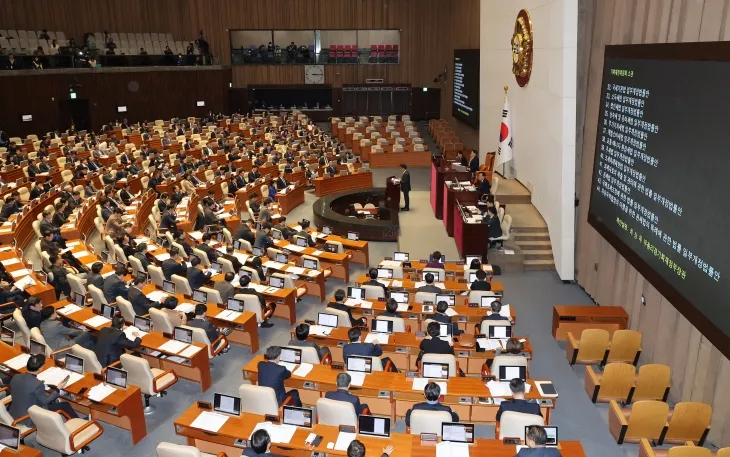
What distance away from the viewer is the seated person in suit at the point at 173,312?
10.5m

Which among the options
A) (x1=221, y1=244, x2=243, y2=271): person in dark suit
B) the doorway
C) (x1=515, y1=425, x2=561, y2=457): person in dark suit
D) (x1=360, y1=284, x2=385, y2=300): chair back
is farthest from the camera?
the doorway

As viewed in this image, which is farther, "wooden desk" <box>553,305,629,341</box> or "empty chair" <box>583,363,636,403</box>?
"wooden desk" <box>553,305,629,341</box>

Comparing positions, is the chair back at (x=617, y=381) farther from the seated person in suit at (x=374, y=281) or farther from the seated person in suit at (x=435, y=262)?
the seated person in suit at (x=435, y=262)

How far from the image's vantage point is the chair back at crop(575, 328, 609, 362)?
395 inches

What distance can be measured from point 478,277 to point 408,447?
18.7 feet

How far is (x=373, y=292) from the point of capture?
1179 cm

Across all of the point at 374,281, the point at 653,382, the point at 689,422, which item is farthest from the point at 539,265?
the point at 689,422

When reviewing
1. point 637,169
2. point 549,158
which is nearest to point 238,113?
point 549,158

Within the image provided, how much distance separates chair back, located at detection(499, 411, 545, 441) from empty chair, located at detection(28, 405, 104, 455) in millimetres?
5309

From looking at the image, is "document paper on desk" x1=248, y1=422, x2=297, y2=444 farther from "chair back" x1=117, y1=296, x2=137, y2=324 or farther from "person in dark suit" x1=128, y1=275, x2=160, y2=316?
"person in dark suit" x1=128, y1=275, x2=160, y2=316

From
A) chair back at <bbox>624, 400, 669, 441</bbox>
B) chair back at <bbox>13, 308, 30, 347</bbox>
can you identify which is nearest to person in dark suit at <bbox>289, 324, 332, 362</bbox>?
chair back at <bbox>624, 400, 669, 441</bbox>

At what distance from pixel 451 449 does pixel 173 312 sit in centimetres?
599

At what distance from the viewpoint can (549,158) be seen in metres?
15.1

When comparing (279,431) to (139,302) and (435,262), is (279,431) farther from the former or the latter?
(435,262)
